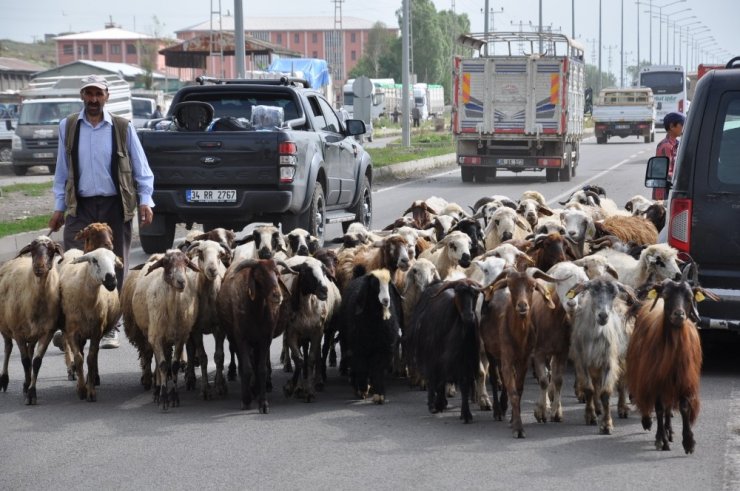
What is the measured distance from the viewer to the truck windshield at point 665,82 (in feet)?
227

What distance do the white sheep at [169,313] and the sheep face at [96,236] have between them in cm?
70

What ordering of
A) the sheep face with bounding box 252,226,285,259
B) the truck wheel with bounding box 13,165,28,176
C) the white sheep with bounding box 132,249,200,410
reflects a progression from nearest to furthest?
the white sheep with bounding box 132,249,200,410, the sheep face with bounding box 252,226,285,259, the truck wheel with bounding box 13,165,28,176

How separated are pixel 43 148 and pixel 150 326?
27.9 metres

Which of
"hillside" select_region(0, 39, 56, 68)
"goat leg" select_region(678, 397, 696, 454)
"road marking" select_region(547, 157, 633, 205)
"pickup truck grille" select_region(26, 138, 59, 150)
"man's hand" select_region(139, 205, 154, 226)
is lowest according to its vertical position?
"goat leg" select_region(678, 397, 696, 454)

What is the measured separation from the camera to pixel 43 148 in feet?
117

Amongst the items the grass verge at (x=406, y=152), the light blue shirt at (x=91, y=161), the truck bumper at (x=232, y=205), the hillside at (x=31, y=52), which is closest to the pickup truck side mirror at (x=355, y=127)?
the truck bumper at (x=232, y=205)

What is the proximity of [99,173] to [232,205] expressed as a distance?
5.17 metres

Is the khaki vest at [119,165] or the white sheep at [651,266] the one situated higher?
the khaki vest at [119,165]

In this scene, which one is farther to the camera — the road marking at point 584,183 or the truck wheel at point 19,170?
the truck wheel at point 19,170

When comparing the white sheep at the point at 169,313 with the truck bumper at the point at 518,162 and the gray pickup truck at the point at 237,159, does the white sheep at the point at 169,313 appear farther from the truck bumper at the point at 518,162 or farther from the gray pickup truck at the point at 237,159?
the truck bumper at the point at 518,162

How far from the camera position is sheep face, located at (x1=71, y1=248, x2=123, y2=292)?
29.5ft

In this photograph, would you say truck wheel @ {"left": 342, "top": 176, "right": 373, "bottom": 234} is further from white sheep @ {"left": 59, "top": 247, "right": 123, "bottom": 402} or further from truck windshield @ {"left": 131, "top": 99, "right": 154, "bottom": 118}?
truck windshield @ {"left": 131, "top": 99, "right": 154, "bottom": 118}

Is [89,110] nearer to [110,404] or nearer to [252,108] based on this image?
[110,404]

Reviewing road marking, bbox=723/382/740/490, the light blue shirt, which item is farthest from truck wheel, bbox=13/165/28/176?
road marking, bbox=723/382/740/490
